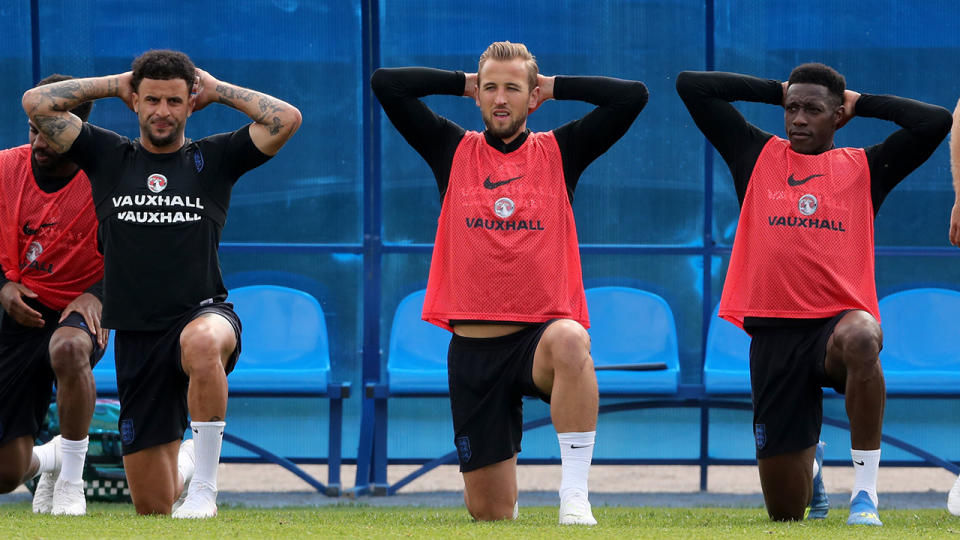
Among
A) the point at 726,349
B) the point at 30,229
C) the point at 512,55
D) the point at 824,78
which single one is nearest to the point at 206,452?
the point at 30,229

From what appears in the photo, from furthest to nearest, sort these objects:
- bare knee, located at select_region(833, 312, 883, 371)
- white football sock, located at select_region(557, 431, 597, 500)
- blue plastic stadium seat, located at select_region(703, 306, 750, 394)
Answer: blue plastic stadium seat, located at select_region(703, 306, 750, 394)
bare knee, located at select_region(833, 312, 883, 371)
white football sock, located at select_region(557, 431, 597, 500)

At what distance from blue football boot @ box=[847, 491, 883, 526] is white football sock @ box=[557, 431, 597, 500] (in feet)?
3.54

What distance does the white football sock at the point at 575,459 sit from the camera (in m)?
4.93

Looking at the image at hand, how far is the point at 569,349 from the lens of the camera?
16.6ft

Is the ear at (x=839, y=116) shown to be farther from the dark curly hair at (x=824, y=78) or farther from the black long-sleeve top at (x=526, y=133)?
the black long-sleeve top at (x=526, y=133)

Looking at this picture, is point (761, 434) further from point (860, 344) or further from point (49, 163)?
point (49, 163)

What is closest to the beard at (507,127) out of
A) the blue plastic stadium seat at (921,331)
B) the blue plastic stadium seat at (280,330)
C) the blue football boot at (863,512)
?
the blue football boot at (863,512)

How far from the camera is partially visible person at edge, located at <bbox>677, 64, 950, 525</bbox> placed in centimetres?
557

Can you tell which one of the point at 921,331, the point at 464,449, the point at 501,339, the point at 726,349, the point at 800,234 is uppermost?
the point at 800,234

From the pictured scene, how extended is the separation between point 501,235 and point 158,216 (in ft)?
4.76

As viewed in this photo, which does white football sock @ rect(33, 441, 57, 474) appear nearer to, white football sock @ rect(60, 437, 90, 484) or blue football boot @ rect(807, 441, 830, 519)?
white football sock @ rect(60, 437, 90, 484)

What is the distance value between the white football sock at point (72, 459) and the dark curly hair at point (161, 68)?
1.65 meters

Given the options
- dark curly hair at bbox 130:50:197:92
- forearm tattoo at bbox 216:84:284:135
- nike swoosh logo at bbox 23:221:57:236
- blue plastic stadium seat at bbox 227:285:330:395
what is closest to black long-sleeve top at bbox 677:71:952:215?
forearm tattoo at bbox 216:84:284:135

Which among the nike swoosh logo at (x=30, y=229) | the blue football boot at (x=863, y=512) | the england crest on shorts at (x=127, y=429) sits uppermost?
the nike swoosh logo at (x=30, y=229)
